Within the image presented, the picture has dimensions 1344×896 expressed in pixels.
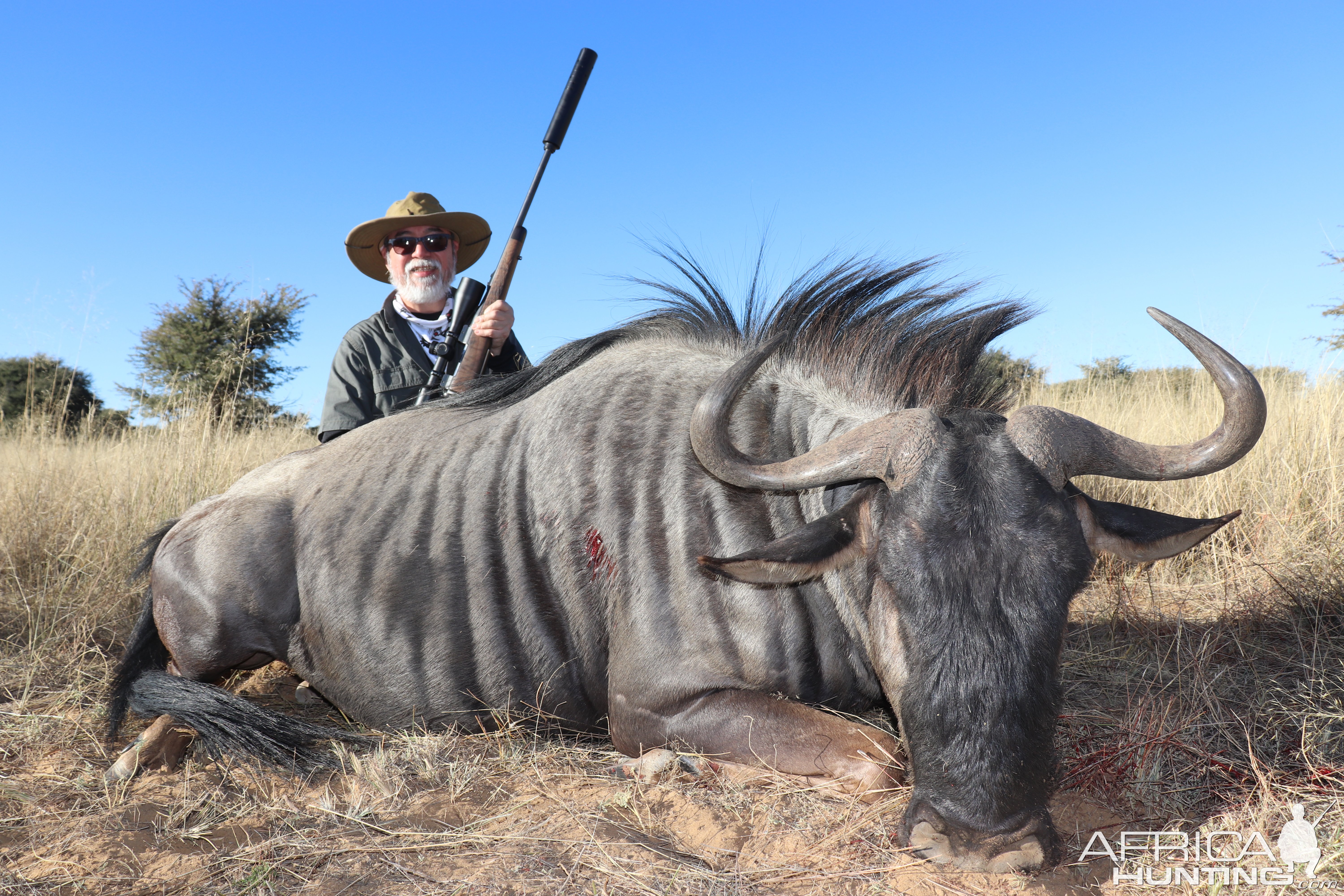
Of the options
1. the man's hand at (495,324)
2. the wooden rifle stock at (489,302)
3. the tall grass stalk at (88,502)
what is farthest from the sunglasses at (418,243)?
the tall grass stalk at (88,502)

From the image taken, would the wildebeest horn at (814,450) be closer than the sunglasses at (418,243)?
Yes

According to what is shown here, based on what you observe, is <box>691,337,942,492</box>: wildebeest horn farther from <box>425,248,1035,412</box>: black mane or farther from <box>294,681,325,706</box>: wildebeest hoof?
<box>294,681,325,706</box>: wildebeest hoof

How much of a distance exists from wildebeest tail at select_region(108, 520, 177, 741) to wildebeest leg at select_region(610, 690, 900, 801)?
2.29 metres

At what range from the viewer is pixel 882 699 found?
2.98m

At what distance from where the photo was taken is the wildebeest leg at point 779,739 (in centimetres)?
264

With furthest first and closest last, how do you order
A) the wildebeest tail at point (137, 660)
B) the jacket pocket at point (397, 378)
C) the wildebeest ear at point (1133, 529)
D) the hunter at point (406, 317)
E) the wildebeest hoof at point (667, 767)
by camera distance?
the jacket pocket at point (397, 378) → the hunter at point (406, 317) → the wildebeest tail at point (137, 660) → the wildebeest hoof at point (667, 767) → the wildebeest ear at point (1133, 529)

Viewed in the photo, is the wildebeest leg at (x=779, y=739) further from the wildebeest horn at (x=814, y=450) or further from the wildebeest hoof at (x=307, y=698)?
the wildebeest hoof at (x=307, y=698)

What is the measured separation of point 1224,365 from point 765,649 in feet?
5.66

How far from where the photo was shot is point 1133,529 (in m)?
2.61

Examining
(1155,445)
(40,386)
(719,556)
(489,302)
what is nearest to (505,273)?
(489,302)

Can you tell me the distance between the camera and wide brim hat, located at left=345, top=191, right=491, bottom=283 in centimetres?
646

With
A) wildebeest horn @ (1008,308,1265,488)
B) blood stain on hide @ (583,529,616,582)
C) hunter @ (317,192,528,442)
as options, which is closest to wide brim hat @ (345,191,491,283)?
hunter @ (317,192,528,442)

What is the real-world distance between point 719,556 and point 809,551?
18.8 inches

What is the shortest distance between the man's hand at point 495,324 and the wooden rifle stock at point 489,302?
0.02 metres
